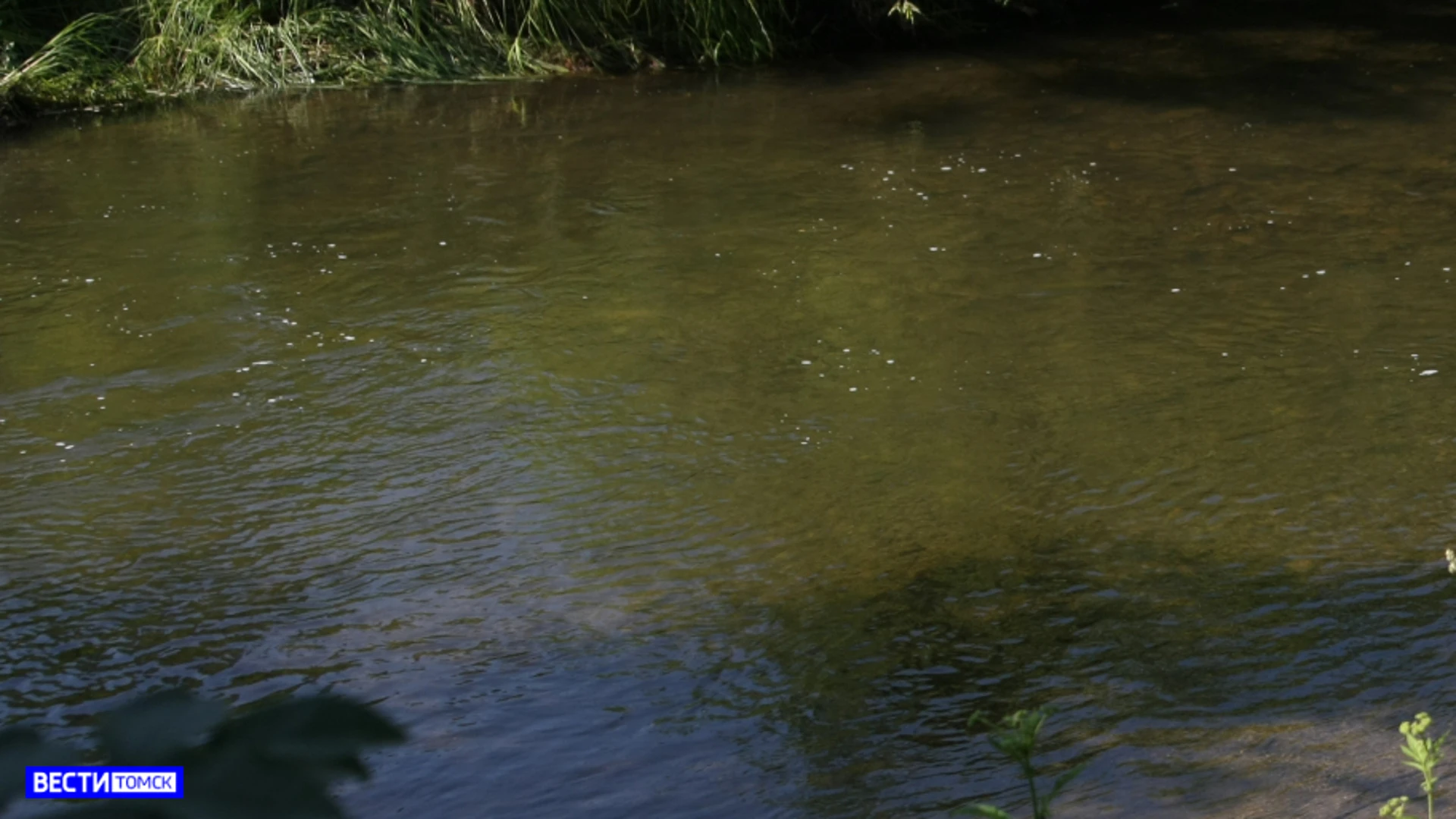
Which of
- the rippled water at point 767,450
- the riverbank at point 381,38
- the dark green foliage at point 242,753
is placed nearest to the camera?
the dark green foliage at point 242,753

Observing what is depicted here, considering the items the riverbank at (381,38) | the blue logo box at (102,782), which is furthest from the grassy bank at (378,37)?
the blue logo box at (102,782)

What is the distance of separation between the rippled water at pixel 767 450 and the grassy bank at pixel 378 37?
2020mm

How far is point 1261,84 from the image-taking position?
34.4ft

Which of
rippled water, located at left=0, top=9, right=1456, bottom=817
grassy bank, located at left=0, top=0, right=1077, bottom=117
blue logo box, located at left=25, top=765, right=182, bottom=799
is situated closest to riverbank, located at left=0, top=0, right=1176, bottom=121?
grassy bank, located at left=0, top=0, right=1077, bottom=117

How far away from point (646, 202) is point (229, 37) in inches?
196

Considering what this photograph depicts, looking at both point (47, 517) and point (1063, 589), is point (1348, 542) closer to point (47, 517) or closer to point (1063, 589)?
point (1063, 589)

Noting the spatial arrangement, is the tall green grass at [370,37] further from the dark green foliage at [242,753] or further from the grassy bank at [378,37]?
the dark green foliage at [242,753]

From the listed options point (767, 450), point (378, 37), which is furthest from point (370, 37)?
point (767, 450)

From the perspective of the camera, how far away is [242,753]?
44.9 inches

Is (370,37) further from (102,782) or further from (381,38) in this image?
(102,782)

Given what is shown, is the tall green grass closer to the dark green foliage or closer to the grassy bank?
the grassy bank

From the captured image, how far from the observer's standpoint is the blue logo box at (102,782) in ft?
3.76

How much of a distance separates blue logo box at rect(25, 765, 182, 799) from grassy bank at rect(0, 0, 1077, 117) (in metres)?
10.9

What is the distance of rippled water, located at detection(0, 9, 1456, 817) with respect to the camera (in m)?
3.88
